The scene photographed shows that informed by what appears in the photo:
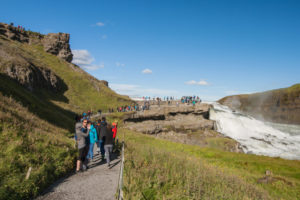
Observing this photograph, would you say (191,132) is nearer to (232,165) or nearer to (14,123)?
(232,165)

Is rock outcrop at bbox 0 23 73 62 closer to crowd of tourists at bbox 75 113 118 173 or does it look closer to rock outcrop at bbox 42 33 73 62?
rock outcrop at bbox 42 33 73 62

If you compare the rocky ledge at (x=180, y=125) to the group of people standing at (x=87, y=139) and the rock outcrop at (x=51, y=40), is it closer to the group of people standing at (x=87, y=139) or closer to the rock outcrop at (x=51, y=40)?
the group of people standing at (x=87, y=139)

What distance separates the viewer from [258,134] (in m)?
45.2

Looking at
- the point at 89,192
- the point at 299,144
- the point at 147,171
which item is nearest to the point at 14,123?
the point at 89,192

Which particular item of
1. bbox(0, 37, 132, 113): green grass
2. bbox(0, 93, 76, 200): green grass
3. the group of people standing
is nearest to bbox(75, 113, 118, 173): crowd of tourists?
the group of people standing

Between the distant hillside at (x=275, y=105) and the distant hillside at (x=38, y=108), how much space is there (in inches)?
1995

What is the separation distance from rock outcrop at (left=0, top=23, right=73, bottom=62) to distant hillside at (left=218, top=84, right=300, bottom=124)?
80.3 meters

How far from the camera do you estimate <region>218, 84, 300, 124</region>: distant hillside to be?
54.7 metres

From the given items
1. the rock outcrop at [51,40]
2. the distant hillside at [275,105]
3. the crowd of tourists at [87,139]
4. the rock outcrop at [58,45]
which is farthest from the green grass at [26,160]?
the rock outcrop at [51,40]

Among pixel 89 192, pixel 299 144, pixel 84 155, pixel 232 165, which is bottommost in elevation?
→ pixel 299 144

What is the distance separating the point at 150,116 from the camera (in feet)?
141

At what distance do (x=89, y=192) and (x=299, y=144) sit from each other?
47692 mm

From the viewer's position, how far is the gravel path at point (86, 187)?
6.23 meters

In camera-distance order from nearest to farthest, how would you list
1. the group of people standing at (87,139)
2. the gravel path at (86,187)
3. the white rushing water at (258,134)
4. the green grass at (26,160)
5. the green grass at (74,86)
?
the green grass at (26,160) → the gravel path at (86,187) → the group of people standing at (87,139) → the white rushing water at (258,134) → the green grass at (74,86)
